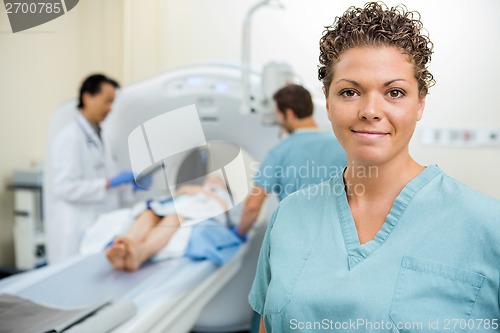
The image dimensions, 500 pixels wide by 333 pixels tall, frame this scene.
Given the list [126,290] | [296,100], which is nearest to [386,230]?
[296,100]

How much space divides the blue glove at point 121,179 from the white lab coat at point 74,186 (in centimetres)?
3

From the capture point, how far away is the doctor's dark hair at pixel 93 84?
1972 millimetres

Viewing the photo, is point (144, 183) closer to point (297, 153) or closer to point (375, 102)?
point (297, 153)

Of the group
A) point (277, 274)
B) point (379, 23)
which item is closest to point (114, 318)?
point (277, 274)

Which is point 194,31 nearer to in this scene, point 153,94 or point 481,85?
point 153,94

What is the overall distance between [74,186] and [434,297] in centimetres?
164

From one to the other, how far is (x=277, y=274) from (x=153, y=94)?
1247mm

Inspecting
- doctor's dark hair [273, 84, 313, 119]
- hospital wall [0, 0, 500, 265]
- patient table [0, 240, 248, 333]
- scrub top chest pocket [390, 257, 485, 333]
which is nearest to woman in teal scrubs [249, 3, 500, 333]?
scrub top chest pocket [390, 257, 485, 333]

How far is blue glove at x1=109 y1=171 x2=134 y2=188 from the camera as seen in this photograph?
2.11 meters

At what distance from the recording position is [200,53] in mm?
1734

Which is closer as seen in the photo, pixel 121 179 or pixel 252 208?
pixel 252 208

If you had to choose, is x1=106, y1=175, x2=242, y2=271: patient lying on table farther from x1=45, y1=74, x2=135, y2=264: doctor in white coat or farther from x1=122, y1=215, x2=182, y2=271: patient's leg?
x1=45, y1=74, x2=135, y2=264: doctor in white coat

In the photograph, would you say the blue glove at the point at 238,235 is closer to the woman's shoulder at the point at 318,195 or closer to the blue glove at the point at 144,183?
the blue glove at the point at 144,183

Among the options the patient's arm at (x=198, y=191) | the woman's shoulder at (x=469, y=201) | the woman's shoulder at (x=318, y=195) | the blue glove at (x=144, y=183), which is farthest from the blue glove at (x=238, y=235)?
the woman's shoulder at (x=469, y=201)
